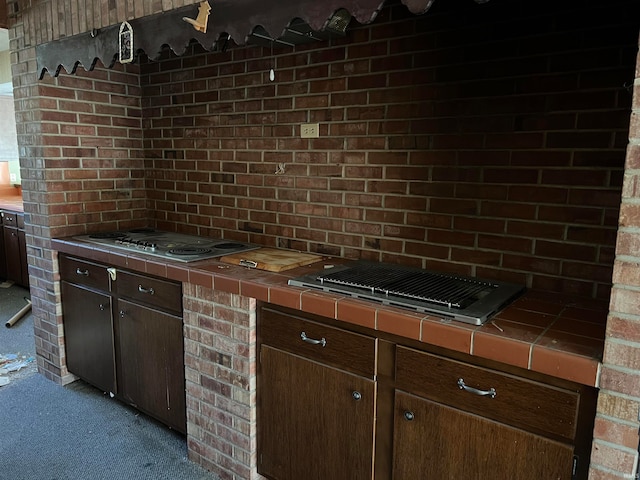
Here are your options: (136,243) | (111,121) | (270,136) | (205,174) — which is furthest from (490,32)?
(111,121)

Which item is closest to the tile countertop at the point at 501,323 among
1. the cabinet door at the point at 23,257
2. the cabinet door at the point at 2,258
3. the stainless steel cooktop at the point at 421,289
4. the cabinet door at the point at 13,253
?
the stainless steel cooktop at the point at 421,289

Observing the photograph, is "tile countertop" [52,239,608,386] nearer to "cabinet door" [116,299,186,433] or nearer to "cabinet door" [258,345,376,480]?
"cabinet door" [258,345,376,480]

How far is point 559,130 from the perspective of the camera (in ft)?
5.85

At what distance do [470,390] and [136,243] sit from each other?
2025mm

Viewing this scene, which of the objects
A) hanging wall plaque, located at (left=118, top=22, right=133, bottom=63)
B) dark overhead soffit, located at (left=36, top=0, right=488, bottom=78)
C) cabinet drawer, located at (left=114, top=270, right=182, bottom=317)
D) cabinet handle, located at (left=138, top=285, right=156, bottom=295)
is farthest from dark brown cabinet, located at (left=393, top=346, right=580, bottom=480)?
hanging wall plaque, located at (left=118, top=22, right=133, bottom=63)

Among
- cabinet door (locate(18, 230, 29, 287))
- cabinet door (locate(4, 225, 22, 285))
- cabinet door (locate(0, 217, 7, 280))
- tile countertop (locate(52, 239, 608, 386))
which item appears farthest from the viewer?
cabinet door (locate(0, 217, 7, 280))

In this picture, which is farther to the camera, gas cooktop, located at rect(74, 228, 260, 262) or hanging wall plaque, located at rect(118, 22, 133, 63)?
gas cooktop, located at rect(74, 228, 260, 262)

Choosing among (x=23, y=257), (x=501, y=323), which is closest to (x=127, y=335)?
(x=501, y=323)

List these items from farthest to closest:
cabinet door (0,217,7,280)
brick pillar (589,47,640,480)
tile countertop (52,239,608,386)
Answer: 1. cabinet door (0,217,7,280)
2. tile countertop (52,239,608,386)
3. brick pillar (589,47,640,480)

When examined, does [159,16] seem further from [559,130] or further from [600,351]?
[600,351]

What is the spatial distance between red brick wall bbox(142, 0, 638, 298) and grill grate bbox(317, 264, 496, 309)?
0.56ft

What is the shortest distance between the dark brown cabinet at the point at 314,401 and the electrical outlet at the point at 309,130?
1.00 meters

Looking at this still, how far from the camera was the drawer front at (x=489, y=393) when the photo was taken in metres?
1.32

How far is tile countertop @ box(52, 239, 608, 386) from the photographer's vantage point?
1295 mm
